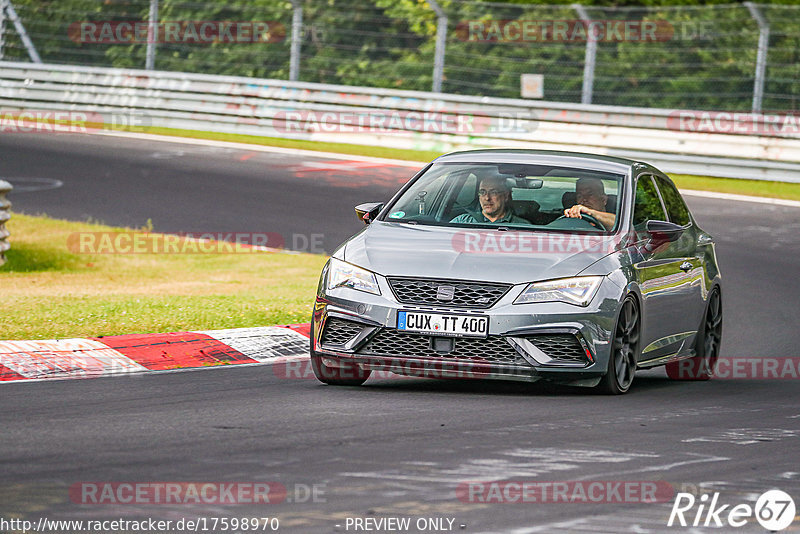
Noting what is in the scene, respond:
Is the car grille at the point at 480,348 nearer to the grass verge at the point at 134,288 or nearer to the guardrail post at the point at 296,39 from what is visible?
the grass verge at the point at 134,288

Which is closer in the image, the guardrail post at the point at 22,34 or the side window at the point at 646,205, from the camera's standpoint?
the side window at the point at 646,205

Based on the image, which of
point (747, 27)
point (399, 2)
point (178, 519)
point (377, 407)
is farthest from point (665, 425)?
point (399, 2)

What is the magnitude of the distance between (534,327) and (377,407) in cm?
105

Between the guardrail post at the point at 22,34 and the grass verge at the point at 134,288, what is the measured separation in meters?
11.6

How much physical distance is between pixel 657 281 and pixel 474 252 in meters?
1.51

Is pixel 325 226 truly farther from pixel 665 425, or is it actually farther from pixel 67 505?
pixel 67 505

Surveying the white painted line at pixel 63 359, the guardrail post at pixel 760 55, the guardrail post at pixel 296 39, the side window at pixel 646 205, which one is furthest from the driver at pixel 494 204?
the guardrail post at pixel 296 39

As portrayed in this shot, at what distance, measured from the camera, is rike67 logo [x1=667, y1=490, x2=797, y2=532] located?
5.62 m

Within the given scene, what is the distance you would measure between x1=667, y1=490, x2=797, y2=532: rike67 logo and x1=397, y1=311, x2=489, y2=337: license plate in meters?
2.54

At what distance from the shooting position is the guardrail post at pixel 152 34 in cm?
2780

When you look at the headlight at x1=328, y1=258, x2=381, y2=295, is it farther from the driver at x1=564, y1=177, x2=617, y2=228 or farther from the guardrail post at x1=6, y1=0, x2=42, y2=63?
the guardrail post at x1=6, y1=0, x2=42, y2=63

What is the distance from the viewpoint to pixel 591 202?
379 inches

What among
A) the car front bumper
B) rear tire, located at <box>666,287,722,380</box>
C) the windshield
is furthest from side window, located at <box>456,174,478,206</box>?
rear tire, located at <box>666,287,722,380</box>

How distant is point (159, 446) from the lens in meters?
6.77
